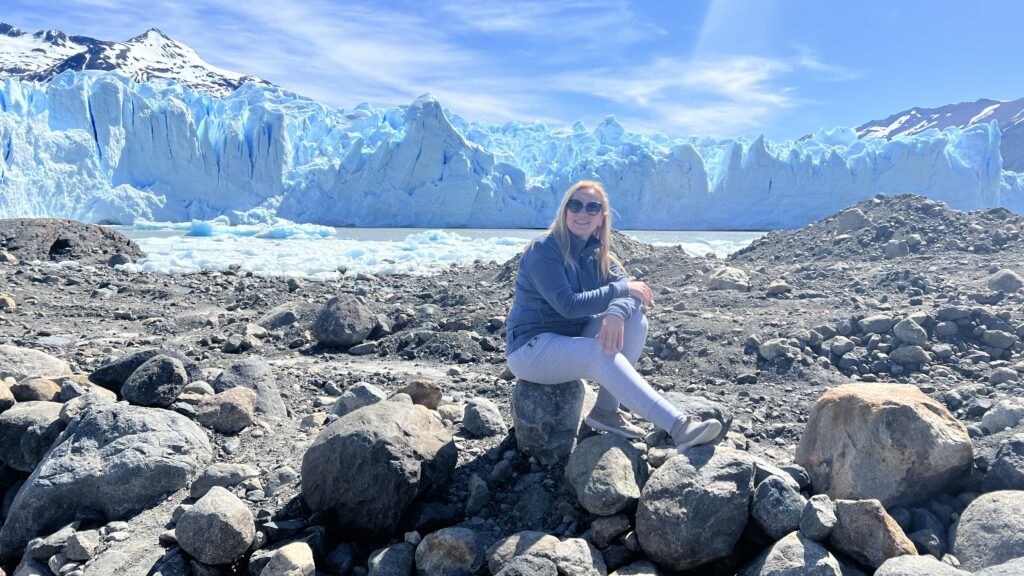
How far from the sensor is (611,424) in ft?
8.57

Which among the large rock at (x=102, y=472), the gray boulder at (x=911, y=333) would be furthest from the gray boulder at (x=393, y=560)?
the gray boulder at (x=911, y=333)

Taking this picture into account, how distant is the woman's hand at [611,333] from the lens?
7.72 feet

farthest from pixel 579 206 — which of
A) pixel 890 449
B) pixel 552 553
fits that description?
pixel 890 449

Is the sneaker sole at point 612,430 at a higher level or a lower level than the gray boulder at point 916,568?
higher

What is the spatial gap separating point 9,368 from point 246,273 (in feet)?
20.1

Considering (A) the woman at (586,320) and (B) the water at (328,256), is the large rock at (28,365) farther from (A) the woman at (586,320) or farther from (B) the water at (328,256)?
(B) the water at (328,256)

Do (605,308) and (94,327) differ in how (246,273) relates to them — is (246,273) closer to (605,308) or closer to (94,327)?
(94,327)

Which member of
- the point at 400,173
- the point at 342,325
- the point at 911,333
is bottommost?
the point at 342,325

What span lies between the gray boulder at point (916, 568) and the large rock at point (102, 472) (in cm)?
249

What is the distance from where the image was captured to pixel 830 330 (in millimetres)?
4859

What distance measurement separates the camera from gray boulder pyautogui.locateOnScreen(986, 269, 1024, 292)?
230 inches

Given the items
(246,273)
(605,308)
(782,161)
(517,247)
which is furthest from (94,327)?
(782,161)

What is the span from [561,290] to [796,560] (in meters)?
1.16

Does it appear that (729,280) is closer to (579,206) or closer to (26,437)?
(579,206)
